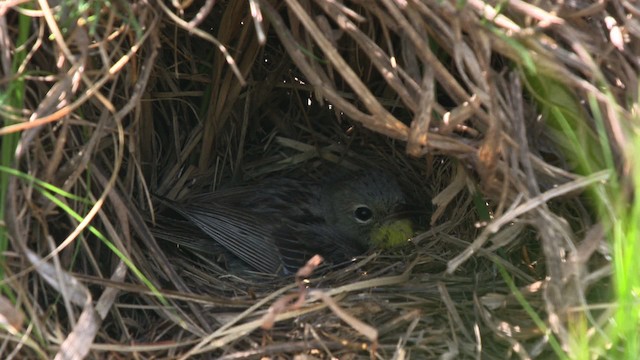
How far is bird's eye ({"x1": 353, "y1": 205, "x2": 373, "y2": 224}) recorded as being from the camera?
532 cm

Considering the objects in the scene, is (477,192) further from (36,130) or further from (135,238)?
(36,130)

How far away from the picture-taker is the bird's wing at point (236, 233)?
15.0 ft

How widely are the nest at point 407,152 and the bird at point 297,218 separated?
0.84 m

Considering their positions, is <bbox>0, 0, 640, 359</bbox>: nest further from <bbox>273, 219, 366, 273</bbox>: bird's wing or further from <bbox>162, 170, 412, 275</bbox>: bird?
<bbox>273, 219, 366, 273</bbox>: bird's wing

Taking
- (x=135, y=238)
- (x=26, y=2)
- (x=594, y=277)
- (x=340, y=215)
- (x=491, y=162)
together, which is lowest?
(x=340, y=215)

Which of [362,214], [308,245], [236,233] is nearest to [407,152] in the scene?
[236,233]

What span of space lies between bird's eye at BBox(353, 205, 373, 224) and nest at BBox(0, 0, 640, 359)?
4.60ft

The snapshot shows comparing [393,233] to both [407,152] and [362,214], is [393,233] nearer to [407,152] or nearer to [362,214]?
[362,214]

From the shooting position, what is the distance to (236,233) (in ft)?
15.2

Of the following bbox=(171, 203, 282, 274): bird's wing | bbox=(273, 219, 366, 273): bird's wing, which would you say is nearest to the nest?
bbox=(171, 203, 282, 274): bird's wing

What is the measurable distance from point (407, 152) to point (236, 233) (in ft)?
5.07

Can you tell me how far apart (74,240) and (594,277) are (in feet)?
6.02

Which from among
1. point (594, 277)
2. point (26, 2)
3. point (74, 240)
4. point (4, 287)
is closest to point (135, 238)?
point (74, 240)

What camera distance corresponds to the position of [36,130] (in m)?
3.02
